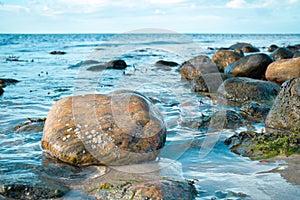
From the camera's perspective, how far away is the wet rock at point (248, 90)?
8.20m

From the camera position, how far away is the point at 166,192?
9.87 ft

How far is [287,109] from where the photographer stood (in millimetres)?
5641

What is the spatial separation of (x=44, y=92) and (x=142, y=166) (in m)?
6.61

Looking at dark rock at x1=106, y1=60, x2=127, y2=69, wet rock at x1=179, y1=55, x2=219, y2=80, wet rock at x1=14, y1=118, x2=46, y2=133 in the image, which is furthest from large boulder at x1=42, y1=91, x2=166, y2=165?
dark rock at x1=106, y1=60, x2=127, y2=69

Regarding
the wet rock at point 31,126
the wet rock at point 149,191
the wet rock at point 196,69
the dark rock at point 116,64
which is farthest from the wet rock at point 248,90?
the dark rock at point 116,64

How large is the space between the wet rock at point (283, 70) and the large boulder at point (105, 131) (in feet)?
22.3

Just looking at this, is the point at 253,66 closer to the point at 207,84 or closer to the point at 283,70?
the point at 283,70

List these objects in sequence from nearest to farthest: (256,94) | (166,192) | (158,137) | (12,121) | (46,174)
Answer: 1. (166,192)
2. (46,174)
3. (158,137)
4. (12,121)
5. (256,94)

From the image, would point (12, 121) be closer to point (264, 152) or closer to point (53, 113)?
point (53, 113)

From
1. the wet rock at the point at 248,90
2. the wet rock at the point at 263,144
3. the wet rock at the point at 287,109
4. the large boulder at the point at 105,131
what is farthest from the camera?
the wet rock at the point at 248,90

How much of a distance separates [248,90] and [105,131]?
5.14 m

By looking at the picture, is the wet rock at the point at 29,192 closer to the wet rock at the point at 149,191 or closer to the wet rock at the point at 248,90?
the wet rock at the point at 149,191

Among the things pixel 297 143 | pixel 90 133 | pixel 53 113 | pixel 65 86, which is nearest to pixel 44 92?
pixel 65 86

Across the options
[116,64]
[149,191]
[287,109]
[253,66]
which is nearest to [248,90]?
[287,109]
